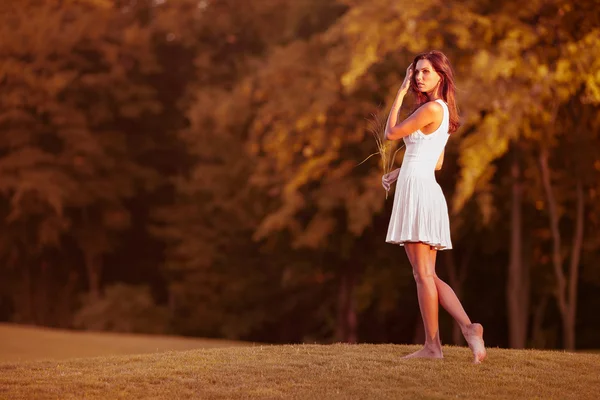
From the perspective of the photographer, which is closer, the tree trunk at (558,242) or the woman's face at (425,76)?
the woman's face at (425,76)

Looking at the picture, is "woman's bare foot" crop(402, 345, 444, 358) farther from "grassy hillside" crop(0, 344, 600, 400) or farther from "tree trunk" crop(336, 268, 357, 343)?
"tree trunk" crop(336, 268, 357, 343)

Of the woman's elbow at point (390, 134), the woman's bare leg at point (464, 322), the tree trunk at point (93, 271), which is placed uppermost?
the tree trunk at point (93, 271)

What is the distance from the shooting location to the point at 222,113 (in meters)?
20.0

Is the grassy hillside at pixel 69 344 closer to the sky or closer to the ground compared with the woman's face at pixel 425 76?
closer to the ground

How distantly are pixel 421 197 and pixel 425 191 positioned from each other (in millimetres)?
55

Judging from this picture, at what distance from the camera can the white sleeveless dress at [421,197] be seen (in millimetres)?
6910

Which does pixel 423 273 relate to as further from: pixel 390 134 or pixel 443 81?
pixel 443 81

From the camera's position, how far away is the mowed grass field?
252 inches

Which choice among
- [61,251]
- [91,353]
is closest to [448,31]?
[91,353]

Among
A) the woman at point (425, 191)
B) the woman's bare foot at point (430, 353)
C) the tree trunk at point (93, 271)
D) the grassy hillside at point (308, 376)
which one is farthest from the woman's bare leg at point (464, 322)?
the tree trunk at point (93, 271)

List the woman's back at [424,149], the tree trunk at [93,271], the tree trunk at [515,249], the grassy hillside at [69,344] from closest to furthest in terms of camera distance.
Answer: the woman's back at [424,149], the grassy hillside at [69,344], the tree trunk at [515,249], the tree trunk at [93,271]

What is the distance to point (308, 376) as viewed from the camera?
6.82 meters

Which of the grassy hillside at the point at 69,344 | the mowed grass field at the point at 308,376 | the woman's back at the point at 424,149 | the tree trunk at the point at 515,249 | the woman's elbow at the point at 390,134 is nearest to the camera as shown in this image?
the mowed grass field at the point at 308,376

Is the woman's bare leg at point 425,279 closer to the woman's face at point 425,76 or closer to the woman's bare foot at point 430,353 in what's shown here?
the woman's bare foot at point 430,353
